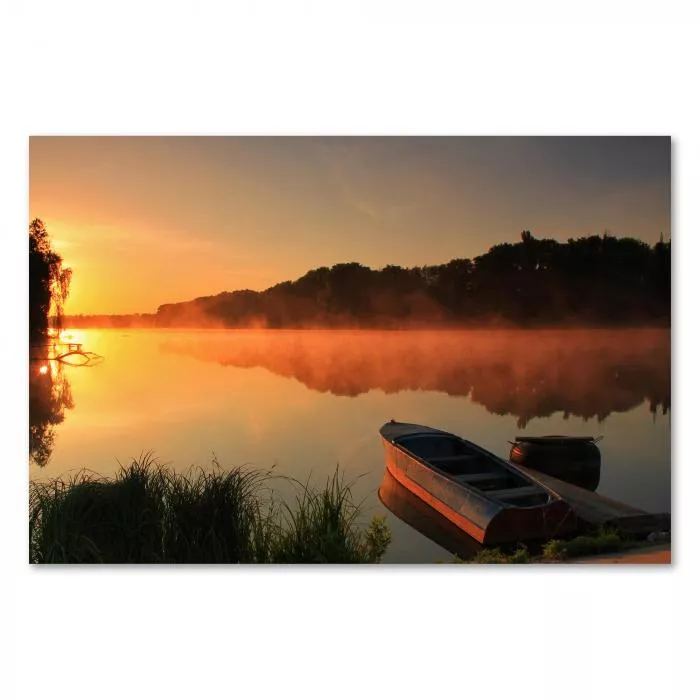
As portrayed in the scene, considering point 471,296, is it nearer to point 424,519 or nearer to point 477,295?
point 477,295

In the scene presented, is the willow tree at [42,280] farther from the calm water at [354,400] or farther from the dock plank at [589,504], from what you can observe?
the dock plank at [589,504]

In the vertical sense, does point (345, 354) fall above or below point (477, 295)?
below

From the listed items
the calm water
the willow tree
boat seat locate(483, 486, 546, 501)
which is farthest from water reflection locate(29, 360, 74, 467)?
boat seat locate(483, 486, 546, 501)

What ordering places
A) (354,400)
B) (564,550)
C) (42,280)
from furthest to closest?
1. (354,400)
2. (42,280)
3. (564,550)

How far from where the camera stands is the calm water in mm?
3090

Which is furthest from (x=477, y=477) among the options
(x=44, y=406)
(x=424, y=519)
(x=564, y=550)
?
(x=44, y=406)

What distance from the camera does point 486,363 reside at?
328 cm

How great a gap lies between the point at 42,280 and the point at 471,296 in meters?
2.18

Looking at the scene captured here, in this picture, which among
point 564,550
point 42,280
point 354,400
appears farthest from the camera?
point 354,400

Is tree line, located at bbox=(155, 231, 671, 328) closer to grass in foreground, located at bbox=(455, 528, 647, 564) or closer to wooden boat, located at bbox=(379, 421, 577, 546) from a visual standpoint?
wooden boat, located at bbox=(379, 421, 577, 546)

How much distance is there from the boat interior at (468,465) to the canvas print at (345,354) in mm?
12

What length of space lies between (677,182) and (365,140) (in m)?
1.55
